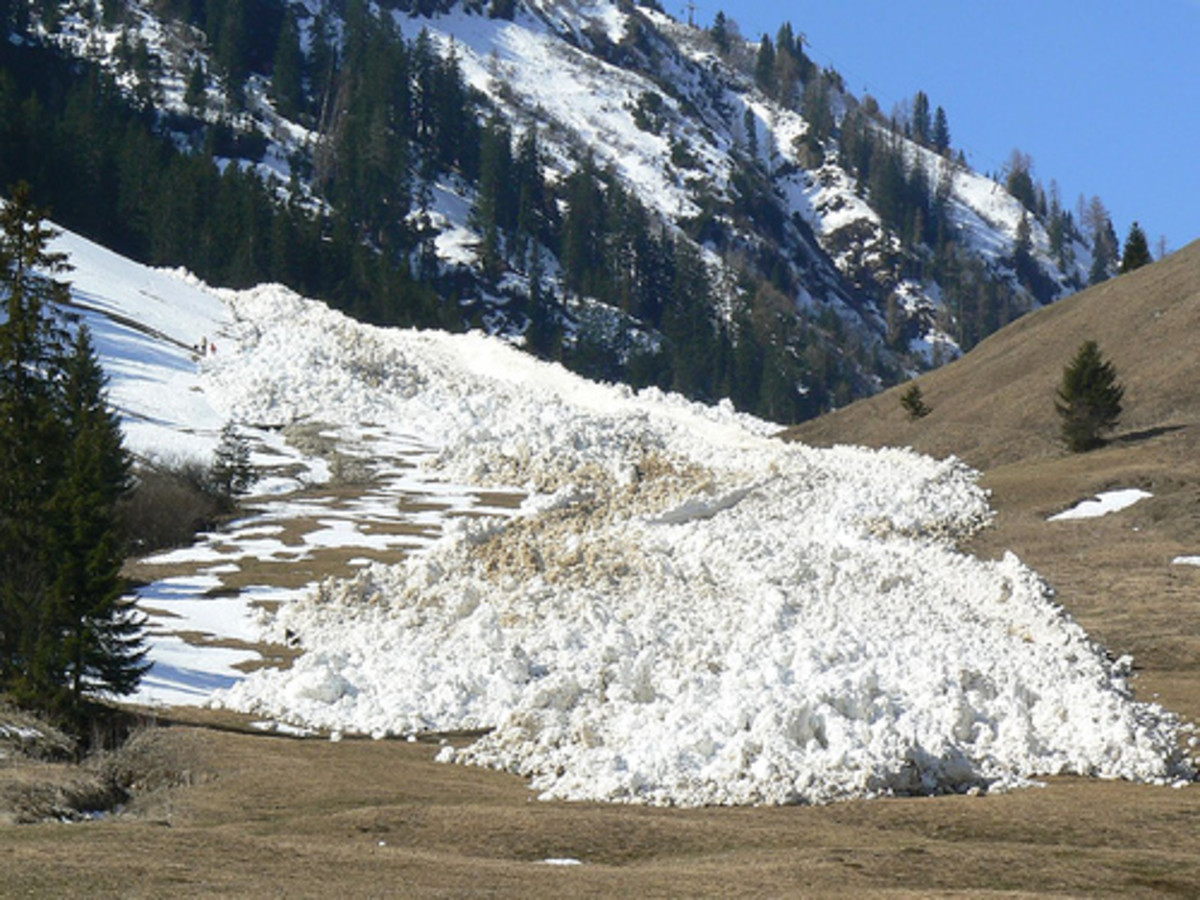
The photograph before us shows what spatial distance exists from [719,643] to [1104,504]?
18125 millimetres

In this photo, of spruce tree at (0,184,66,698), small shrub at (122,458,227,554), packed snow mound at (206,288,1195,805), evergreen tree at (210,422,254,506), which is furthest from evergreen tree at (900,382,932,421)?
spruce tree at (0,184,66,698)

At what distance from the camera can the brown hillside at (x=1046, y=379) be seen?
52156 millimetres

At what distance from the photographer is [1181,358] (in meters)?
54.4

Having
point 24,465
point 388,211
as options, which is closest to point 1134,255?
Answer: point 24,465

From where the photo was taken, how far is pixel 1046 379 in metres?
59.5

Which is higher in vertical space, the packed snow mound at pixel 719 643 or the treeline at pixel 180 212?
the treeline at pixel 180 212

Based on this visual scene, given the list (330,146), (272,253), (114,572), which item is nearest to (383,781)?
(114,572)

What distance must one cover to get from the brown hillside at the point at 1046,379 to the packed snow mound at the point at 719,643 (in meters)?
5.70

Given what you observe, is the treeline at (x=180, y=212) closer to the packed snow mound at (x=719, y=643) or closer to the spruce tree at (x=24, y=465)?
the packed snow mound at (x=719, y=643)

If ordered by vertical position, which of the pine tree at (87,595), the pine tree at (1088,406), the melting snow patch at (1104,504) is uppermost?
the pine tree at (1088,406)

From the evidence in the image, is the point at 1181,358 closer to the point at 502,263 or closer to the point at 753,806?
the point at 753,806

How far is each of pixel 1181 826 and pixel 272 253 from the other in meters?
103

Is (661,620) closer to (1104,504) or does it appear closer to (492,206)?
(1104,504)

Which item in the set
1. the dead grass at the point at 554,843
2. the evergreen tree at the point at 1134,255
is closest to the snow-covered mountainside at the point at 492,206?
the evergreen tree at the point at 1134,255
